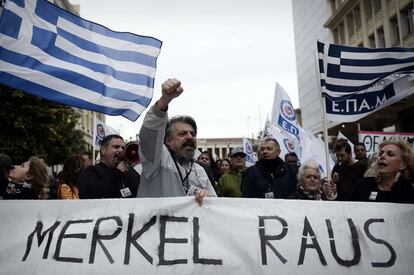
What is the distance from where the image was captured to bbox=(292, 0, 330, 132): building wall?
32.5 m

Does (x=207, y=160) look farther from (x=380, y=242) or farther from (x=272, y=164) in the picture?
(x=380, y=242)

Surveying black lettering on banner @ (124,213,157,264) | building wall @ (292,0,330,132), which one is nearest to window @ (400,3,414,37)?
building wall @ (292,0,330,132)

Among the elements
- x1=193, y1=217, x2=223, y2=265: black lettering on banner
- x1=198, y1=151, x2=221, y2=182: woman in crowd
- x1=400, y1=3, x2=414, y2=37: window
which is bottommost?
x1=193, y1=217, x2=223, y2=265: black lettering on banner

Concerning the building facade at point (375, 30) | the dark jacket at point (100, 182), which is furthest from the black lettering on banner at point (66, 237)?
the building facade at point (375, 30)

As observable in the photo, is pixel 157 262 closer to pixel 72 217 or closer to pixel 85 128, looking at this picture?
pixel 72 217

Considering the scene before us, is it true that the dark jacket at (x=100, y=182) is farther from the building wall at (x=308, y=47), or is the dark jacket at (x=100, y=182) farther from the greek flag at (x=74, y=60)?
the building wall at (x=308, y=47)

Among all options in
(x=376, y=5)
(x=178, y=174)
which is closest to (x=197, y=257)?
(x=178, y=174)

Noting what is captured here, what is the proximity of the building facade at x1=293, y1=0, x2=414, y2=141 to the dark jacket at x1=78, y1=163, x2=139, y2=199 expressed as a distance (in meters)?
12.9

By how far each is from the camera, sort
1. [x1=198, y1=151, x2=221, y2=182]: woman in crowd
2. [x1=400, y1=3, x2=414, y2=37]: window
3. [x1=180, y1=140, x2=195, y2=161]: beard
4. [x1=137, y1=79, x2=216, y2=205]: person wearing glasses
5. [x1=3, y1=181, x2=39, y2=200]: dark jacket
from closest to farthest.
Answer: [x1=137, y1=79, x2=216, y2=205]: person wearing glasses
[x1=180, y1=140, x2=195, y2=161]: beard
[x1=3, y1=181, x2=39, y2=200]: dark jacket
[x1=198, y1=151, x2=221, y2=182]: woman in crowd
[x1=400, y1=3, x2=414, y2=37]: window

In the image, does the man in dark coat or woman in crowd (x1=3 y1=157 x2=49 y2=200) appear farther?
the man in dark coat

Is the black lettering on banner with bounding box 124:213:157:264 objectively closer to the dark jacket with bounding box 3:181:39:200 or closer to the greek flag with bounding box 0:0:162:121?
the greek flag with bounding box 0:0:162:121

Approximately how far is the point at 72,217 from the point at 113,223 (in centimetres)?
28

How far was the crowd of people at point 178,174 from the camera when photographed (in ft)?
8.38

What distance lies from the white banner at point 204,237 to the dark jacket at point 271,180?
1.59 meters
